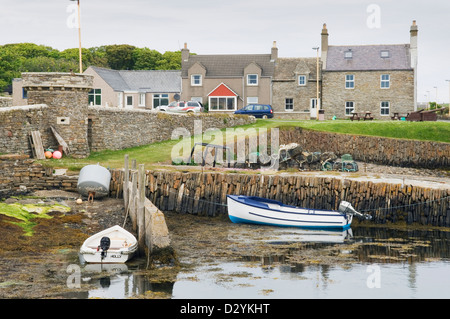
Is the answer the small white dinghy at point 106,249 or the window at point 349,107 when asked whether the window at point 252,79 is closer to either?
the window at point 349,107

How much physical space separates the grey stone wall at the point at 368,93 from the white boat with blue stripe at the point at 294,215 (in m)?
35.6

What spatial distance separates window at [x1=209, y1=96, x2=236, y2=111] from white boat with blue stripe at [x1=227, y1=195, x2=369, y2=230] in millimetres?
36848

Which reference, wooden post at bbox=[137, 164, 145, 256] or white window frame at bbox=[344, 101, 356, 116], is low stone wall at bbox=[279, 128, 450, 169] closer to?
wooden post at bbox=[137, 164, 145, 256]

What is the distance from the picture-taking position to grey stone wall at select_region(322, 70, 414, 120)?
196ft

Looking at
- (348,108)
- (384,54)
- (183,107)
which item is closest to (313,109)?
(348,108)

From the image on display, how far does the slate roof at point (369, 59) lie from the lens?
198ft

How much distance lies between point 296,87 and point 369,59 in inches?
295

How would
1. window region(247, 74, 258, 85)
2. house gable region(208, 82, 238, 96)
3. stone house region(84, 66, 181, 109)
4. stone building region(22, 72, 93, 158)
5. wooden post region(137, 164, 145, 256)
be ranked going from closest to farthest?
wooden post region(137, 164, 145, 256)
stone building region(22, 72, 93, 158)
house gable region(208, 82, 238, 96)
window region(247, 74, 258, 85)
stone house region(84, 66, 181, 109)

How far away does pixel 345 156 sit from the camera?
3769cm

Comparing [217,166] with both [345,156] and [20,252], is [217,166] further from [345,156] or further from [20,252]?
[20,252]

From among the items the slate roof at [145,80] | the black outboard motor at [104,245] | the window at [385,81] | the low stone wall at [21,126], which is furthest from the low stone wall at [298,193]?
the slate roof at [145,80]

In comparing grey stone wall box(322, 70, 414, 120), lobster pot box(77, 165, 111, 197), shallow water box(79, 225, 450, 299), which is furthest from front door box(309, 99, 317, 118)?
shallow water box(79, 225, 450, 299)

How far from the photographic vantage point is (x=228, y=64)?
212 ft

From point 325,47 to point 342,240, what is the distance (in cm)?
4104
